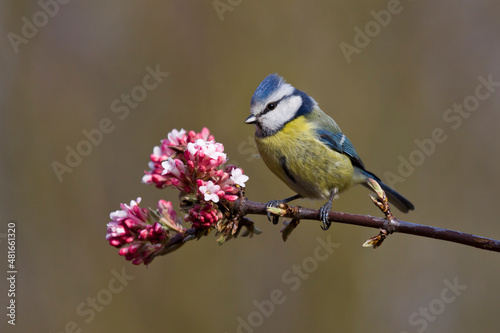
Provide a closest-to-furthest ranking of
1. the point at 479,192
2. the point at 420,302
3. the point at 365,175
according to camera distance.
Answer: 1. the point at 365,175
2. the point at 420,302
3. the point at 479,192

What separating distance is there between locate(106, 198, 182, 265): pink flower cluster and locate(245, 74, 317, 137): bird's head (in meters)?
Answer: 1.01

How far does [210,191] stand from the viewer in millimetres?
1605

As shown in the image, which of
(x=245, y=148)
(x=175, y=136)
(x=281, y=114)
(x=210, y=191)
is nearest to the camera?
(x=210, y=191)

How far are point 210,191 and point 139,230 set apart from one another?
0.99ft

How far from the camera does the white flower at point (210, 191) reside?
1.56 metres

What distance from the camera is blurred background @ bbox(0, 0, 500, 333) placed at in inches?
153

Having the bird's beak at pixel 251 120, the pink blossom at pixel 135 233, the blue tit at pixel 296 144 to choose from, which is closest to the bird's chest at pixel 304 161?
the blue tit at pixel 296 144

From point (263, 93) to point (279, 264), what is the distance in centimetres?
191

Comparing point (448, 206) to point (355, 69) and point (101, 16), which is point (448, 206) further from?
point (101, 16)

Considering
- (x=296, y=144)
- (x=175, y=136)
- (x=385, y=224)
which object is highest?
(x=175, y=136)

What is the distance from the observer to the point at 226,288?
4008 mm

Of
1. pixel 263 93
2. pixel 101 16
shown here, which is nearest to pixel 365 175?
pixel 263 93

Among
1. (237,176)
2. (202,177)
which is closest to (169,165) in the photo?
(202,177)

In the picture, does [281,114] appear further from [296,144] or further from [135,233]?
[135,233]
